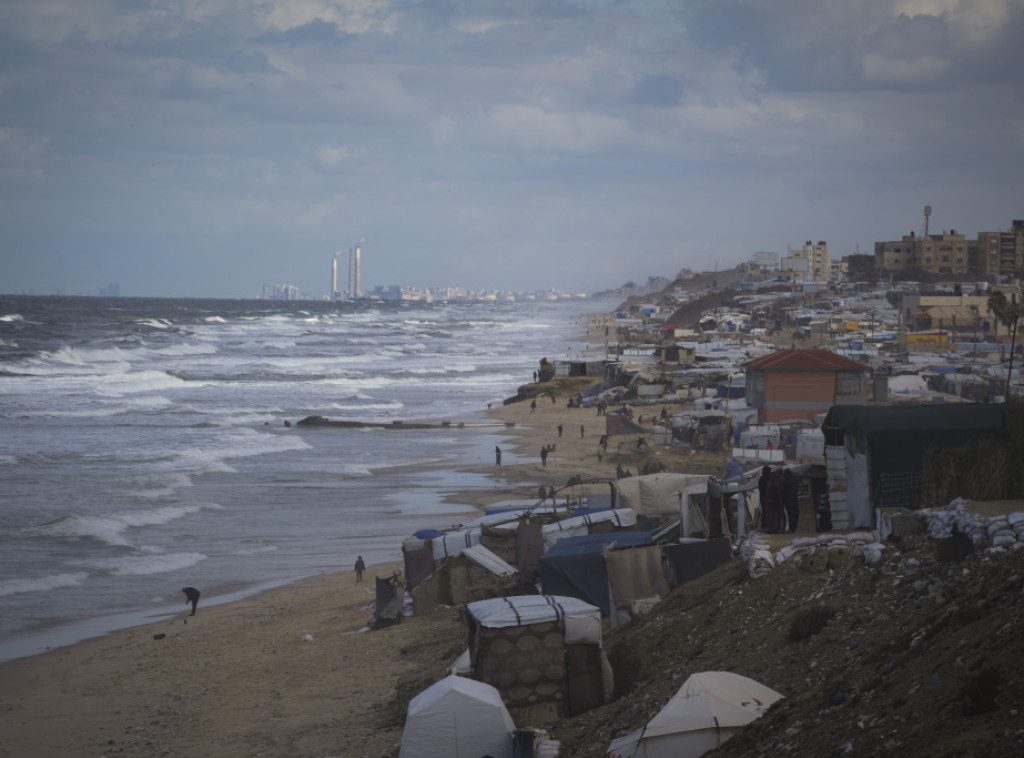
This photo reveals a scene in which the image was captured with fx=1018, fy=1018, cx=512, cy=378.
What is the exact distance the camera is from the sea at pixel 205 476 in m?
19.8

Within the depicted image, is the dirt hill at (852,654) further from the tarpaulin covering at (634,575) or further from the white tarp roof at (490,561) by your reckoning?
the white tarp roof at (490,561)

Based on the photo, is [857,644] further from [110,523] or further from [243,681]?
[110,523]

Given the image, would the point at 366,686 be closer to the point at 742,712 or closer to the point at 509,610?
the point at 509,610

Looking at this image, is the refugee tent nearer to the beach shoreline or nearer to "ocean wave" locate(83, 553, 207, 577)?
the beach shoreline

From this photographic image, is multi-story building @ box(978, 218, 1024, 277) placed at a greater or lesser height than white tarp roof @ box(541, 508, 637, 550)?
greater

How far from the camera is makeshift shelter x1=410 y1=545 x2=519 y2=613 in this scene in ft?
50.4

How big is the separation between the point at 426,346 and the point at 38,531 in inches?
3174

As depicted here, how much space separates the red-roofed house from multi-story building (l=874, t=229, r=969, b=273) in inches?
4053

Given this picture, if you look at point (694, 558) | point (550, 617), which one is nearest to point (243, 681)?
point (550, 617)

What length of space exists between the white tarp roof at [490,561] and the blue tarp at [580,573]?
1.72 meters

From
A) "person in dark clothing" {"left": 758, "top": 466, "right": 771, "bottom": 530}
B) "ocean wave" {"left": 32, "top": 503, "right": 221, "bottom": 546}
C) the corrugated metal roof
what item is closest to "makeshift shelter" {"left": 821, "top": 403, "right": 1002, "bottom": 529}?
"person in dark clothing" {"left": 758, "top": 466, "right": 771, "bottom": 530}

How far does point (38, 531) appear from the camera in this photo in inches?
918

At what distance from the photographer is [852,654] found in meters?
8.27

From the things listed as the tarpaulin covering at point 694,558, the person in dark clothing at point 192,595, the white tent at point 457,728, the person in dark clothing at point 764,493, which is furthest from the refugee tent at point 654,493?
the white tent at point 457,728
